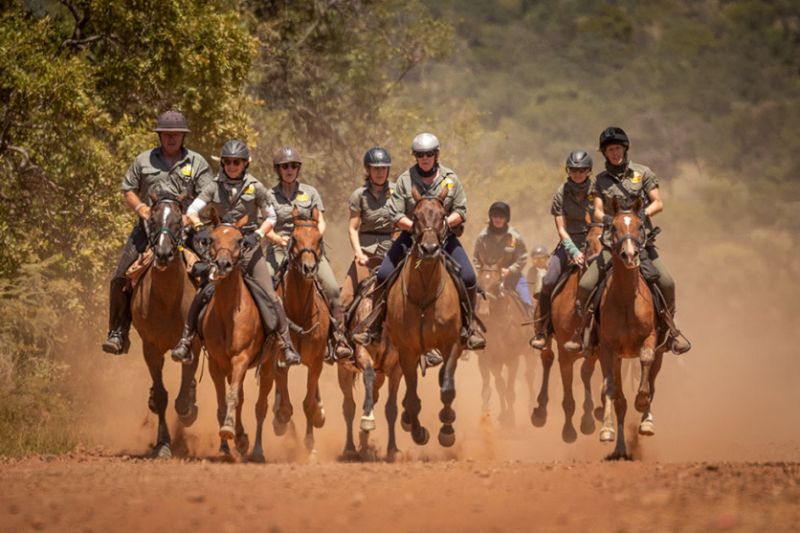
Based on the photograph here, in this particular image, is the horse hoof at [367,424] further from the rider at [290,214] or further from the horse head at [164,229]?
the horse head at [164,229]

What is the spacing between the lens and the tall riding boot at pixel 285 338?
1695 cm

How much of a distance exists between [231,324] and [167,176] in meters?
2.60

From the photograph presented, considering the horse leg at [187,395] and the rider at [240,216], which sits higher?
the rider at [240,216]

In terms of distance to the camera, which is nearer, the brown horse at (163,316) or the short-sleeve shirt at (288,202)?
the brown horse at (163,316)

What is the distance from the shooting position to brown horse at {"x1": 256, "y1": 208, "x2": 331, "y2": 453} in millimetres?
17312

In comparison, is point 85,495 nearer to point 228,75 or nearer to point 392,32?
point 228,75

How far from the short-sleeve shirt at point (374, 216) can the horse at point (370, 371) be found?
28cm

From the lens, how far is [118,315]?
18.2 metres

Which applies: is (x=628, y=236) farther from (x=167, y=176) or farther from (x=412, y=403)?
(x=167, y=176)

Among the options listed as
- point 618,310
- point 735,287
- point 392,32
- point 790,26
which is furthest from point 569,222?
point 790,26

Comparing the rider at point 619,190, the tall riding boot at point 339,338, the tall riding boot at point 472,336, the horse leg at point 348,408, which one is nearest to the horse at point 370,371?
the horse leg at point 348,408

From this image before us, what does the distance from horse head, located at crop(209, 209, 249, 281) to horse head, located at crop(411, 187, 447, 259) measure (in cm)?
208

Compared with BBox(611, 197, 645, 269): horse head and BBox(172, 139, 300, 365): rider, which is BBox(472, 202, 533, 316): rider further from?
BBox(611, 197, 645, 269): horse head

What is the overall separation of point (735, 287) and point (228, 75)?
35.7 m
